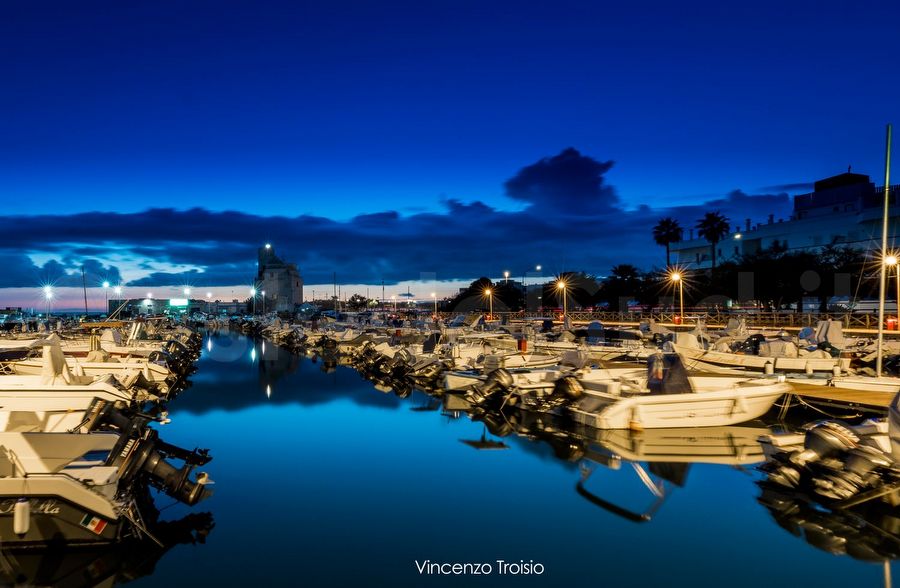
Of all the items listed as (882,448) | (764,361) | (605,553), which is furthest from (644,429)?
(764,361)

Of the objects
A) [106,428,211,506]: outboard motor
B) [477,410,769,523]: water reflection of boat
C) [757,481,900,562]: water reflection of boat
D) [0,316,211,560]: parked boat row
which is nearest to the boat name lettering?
[0,316,211,560]: parked boat row

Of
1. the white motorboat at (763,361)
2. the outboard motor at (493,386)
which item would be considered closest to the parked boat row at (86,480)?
the outboard motor at (493,386)

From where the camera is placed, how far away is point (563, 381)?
2102 cm

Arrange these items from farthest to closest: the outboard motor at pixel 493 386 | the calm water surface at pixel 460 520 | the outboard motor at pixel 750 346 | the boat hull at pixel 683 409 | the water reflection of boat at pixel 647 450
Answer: the outboard motor at pixel 750 346 < the outboard motor at pixel 493 386 < the boat hull at pixel 683 409 < the water reflection of boat at pixel 647 450 < the calm water surface at pixel 460 520

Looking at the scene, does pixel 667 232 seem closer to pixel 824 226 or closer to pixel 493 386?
pixel 824 226

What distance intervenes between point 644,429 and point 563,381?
10.2 feet

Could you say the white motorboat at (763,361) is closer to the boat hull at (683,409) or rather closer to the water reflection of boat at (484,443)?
the boat hull at (683,409)

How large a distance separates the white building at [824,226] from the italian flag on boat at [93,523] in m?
71.9

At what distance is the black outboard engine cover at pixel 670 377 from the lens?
779 inches

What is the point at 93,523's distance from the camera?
394 inches

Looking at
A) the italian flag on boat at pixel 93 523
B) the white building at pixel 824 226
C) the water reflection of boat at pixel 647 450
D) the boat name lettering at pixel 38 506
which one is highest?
the white building at pixel 824 226

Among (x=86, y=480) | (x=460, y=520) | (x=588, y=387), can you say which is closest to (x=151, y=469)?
(x=86, y=480)

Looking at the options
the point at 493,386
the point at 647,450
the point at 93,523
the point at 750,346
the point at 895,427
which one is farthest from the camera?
the point at 750,346

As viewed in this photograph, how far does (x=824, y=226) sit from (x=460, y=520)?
78.2 metres
